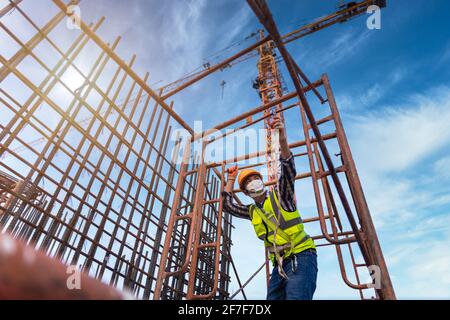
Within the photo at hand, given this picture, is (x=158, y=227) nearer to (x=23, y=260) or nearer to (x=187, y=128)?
(x=187, y=128)

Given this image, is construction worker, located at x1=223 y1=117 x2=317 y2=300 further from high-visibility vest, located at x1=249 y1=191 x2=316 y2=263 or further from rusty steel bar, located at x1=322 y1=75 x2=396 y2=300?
rusty steel bar, located at x1=322 y1=75 x2=396 y2=300

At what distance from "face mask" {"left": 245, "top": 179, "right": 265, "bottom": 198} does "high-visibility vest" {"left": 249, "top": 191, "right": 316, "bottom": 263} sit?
24cm

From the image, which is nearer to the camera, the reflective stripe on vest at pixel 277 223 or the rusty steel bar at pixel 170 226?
the reflective stripe on vest at pixel 277 223

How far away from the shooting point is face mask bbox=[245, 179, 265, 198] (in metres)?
3.55

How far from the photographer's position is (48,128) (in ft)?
17.1

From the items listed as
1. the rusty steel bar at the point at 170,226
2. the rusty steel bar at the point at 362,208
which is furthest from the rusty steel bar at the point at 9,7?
the rusty steel bar at the point at 362,208

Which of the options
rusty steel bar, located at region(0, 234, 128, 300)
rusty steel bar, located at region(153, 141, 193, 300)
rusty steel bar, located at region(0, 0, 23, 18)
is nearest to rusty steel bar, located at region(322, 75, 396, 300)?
rusty steel bar, located at region(153, 141, 193, 300)

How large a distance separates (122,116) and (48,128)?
146cm

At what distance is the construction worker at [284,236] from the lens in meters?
2.75

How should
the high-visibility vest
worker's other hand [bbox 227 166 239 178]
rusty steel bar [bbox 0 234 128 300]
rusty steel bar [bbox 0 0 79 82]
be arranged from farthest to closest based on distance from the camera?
1. rusty steel bar [bbox 0 0 79 82]
2. worker's other hand [bbox 227 166 239 178]
3. the high-visibility vest
4. rusty steel bar [bbox 0 234 128 300]

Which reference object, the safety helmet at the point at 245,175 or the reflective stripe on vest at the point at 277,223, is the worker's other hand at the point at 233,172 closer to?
the safety helmet at the point at 245,175

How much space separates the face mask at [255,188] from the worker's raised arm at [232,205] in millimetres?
291

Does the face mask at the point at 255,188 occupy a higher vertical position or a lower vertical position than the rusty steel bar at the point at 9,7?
lower
